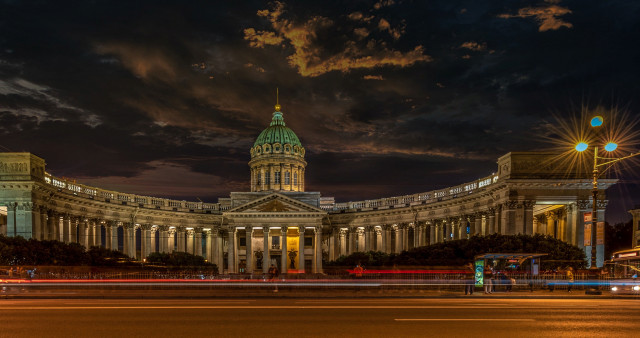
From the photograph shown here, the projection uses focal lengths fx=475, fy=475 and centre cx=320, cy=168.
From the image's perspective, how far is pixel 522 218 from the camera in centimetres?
5312

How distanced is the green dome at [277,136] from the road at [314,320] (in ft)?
281

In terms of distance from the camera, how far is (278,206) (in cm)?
8188

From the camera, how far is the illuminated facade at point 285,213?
53.0 m

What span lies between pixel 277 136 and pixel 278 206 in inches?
1076

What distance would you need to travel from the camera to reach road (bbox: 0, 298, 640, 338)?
13375 millimetres

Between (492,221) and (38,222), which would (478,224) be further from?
(38,222)

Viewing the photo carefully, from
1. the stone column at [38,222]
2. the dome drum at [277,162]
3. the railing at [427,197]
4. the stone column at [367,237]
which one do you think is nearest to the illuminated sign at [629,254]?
the railing at [427,197]

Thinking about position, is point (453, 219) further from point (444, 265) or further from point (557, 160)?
point (444, 265)

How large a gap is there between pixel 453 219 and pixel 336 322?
2191 inches

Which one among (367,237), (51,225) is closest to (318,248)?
(367,237)

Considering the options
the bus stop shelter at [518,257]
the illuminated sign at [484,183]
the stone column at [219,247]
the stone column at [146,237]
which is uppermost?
the illuminated sign at [484,183]

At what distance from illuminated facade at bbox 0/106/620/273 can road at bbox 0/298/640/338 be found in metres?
18.2

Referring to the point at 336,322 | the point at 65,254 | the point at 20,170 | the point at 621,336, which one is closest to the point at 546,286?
the point at 621,336

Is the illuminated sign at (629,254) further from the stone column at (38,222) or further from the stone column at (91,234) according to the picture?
the stone column at (91,234)
